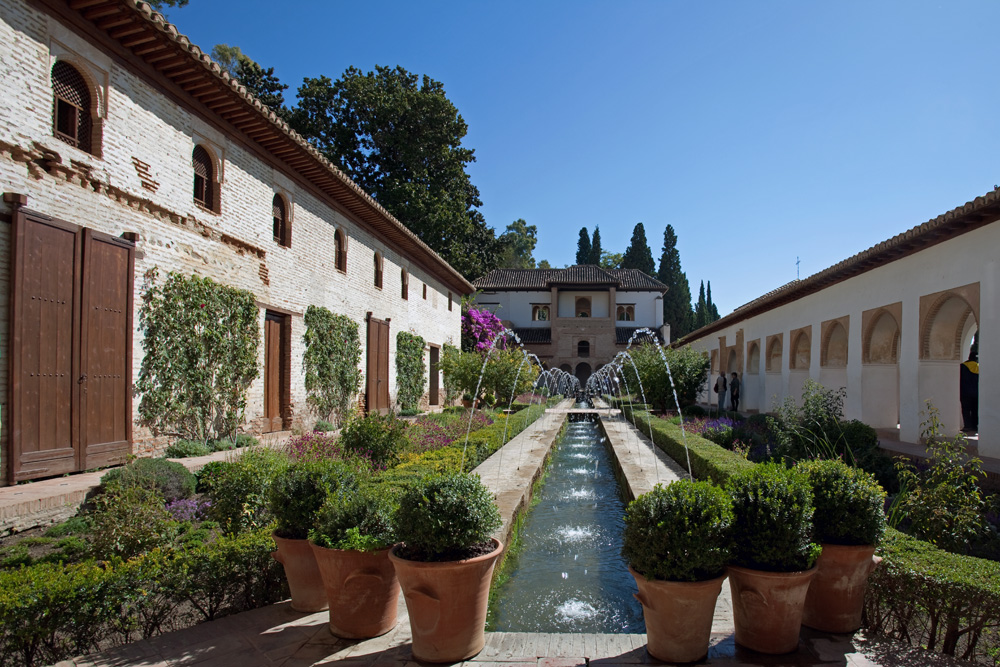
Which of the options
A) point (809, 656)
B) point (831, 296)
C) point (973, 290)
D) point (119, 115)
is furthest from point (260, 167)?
point (831, 296)

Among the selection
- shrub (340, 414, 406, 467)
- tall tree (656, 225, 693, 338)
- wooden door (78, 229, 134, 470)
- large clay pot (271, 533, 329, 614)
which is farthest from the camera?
tall tree (656, 225, 693, 338)

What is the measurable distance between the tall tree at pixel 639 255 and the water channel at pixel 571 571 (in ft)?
144

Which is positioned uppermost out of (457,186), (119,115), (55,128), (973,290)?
(457,186)

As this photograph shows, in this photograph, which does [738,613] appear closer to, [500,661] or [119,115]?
[500,661]

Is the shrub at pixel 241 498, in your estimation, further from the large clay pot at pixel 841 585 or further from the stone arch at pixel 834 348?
the stone arch at pixel 834 348

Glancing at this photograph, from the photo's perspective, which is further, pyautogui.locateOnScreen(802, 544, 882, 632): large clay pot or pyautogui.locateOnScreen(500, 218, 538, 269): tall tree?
pyautogui.locateOnScreen(500, 218, 538, 269): tall tree

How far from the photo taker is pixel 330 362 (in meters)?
13.0

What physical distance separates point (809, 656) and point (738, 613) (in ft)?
1.21

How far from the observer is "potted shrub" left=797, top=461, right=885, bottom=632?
10.9 feet

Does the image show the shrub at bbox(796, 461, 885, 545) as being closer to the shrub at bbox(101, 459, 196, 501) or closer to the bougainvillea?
the shrub at bbox(101, 459, 196, 501)

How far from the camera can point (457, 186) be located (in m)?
28.9

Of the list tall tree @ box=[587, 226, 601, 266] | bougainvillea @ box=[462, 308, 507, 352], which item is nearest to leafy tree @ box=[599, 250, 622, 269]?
→ tall tree @ box=[587, 226, 601, 266]

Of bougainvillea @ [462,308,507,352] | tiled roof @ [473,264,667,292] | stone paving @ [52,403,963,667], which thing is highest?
tiled roof @ [473,264,667,292]

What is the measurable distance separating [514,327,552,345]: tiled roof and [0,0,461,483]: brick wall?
89.1 feet
